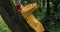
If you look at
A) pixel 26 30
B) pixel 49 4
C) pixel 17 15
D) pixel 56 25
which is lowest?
pixel 56 25

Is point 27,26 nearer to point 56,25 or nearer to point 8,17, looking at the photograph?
point 8,17

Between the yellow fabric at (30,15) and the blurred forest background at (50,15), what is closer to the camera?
the yellow fabric at (30,15)

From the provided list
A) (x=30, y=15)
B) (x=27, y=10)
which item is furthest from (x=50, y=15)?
(x=27, y=10)

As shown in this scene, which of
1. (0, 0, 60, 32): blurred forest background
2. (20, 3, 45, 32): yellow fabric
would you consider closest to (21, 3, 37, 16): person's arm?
(20, 3, 45, 32): yellow fabric

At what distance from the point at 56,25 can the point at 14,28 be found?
11.4 feet

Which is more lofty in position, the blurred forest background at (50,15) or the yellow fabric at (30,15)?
the yellow fabric at (30,15)

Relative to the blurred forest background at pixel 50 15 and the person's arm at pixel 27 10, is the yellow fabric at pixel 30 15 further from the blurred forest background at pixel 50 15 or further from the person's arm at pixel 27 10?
the blurred forest background at pixel 50 15

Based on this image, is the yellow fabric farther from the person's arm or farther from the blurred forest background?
the blurred forest background

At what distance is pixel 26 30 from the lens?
9.17 feet

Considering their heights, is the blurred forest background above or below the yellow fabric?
below

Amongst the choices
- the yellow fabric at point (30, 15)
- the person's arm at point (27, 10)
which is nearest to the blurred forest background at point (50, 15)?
the yellow fabric at point (30, 15)

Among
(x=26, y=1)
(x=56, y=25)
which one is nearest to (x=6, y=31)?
(x=26, y=1)

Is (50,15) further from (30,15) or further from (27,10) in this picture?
(27,10)

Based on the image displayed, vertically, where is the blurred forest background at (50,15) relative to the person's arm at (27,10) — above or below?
below
